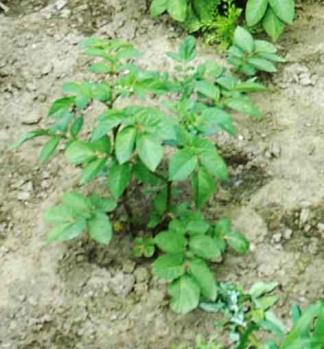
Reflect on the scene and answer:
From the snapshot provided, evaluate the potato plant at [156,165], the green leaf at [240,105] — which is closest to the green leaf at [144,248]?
the potato plant at [156,165]

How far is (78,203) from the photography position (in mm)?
3066

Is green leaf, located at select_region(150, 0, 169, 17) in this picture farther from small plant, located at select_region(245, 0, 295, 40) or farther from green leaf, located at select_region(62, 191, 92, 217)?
green leaf, located at select_region(62, 191, 92, 217)

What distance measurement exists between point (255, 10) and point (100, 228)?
4.03 ft

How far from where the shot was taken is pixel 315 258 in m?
3.19

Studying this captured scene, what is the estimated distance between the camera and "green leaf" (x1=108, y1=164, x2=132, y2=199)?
116 inches

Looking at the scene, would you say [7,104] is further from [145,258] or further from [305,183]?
[305,183]

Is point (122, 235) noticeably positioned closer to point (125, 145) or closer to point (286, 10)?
point (125, 145)

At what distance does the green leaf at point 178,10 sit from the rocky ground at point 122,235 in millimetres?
128

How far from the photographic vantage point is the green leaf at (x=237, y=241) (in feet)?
10.1

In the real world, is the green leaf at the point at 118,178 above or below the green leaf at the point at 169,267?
above

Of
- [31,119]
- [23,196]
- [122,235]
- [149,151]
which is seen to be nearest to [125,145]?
[149,151]

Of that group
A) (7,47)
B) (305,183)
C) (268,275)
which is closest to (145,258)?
(268,275)

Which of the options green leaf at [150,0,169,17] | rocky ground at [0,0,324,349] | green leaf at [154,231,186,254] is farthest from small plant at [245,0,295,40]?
green leaf at [154,231,186,254]

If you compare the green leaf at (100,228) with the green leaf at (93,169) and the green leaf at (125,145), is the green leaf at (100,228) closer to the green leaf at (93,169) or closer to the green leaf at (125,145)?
the green leaf at (93,169)
